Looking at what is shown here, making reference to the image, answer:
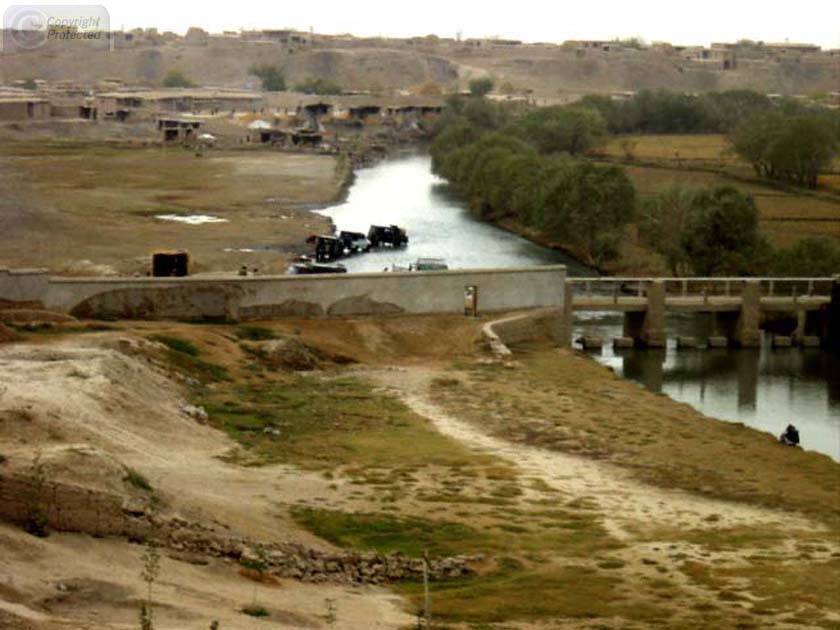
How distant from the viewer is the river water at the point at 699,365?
32438 mm

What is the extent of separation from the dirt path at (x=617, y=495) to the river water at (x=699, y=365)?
6.67m

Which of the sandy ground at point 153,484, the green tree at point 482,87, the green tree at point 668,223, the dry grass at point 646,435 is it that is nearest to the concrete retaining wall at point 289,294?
the dry grass at point 646,435

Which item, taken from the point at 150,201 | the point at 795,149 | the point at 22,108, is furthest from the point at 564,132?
the point at 150,201

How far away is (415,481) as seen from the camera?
21.1m

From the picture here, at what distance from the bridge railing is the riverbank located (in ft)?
31.4

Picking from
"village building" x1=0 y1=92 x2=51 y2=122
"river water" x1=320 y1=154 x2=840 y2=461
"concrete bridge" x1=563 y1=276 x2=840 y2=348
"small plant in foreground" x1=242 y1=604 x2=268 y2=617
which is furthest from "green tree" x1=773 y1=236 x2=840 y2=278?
"village building" x1=0 y1=92 x2=51 y2=122

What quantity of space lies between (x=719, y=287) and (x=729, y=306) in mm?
2424

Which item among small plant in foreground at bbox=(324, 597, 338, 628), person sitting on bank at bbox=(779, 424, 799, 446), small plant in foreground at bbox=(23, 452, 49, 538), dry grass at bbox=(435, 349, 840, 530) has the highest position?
small plant in foreground at bbox=(23, 452, 49, 538)

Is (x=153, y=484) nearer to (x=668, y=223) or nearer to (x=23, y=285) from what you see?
(x=23, y=285)

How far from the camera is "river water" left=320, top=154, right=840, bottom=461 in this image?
32.4 meters

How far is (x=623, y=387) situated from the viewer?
1217 inches

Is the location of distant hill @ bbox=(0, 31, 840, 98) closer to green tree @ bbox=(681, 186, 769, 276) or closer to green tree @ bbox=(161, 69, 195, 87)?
green tree @ bbox=(161, 69, 195, 87)

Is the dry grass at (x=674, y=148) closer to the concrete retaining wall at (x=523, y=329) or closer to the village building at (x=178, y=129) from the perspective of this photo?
the village building at (x=178, y=129)

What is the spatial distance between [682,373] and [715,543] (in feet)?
56.2
